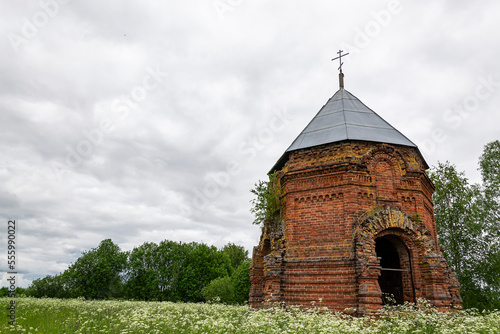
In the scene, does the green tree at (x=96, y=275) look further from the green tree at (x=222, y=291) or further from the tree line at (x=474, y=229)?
the tree line at (x=474, y=229)

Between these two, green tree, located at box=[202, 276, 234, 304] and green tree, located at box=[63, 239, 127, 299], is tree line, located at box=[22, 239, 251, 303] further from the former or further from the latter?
green tree, located at box=[202, 276, 234, 304]

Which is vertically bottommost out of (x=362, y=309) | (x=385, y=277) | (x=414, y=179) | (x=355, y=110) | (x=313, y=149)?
(x=362, y=309)

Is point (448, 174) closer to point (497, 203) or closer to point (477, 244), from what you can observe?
point (497, 203)

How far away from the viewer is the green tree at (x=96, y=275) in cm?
4228

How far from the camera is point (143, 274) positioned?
1845 inches

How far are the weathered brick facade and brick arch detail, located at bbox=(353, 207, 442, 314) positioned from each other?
0.03 metres

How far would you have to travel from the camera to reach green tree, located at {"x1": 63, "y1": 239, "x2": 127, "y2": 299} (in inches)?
1665

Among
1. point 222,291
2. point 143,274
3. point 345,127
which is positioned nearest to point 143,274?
point 143,274

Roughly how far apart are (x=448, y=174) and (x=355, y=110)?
13851mm

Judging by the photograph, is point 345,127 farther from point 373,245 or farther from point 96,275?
point 96,275

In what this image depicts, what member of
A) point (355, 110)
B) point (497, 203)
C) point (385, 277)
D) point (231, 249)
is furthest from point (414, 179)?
point (231, 249)

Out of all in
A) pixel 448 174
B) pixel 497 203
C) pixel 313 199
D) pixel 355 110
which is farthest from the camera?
pixel 448 174

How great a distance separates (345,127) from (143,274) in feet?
140

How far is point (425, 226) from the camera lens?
11547 mm
